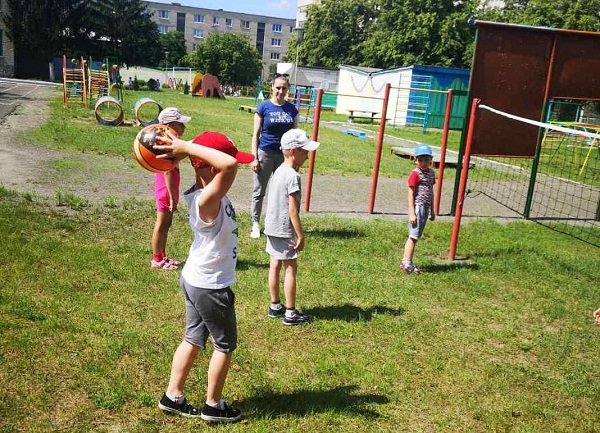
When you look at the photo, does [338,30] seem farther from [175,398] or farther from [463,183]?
[175,398]

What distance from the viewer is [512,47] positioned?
10.0 meters

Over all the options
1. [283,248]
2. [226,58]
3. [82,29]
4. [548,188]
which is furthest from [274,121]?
[226,58]

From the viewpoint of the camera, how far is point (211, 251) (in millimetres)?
3236

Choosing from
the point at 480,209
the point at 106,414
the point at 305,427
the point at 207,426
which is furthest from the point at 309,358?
the point at 480,209

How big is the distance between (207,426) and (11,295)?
2.60m

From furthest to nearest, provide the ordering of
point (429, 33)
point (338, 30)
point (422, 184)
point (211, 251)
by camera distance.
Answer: point (338, 30) → point (429, 33) → point (422, 184) → point (211, 251)

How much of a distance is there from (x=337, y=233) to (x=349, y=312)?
9.74ft

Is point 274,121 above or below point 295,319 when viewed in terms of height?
above

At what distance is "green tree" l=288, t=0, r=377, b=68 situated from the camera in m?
65.9

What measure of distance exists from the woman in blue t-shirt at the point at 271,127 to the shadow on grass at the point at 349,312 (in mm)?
2487

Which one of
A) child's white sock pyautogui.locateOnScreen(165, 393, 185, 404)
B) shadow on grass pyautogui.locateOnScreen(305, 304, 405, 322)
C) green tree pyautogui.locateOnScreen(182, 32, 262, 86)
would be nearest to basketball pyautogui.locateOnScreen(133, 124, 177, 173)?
child's white sock pyautogui.locateOnScreen(165, 393, 185, 404)

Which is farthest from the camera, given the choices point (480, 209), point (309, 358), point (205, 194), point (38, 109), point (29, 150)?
point (38, 109)

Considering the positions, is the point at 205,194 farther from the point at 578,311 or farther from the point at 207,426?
the point at 578,311

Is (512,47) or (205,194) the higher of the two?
(512,47)
